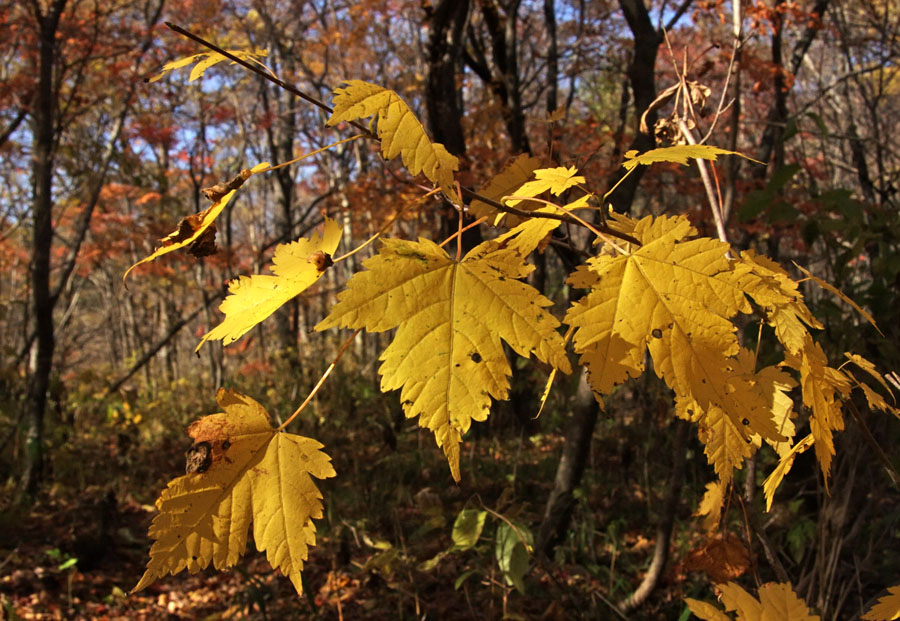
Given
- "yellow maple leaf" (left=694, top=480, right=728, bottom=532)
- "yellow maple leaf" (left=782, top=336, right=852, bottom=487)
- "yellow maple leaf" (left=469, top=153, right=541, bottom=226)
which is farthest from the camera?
"yellow maple leaf" (left=694, top=480, right=728, bottom=532)

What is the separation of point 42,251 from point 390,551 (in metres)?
4.01

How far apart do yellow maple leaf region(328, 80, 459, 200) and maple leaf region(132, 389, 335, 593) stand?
408 mm

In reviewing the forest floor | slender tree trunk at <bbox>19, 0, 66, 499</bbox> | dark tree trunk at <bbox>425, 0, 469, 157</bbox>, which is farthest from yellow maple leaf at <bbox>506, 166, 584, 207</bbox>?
slender tree trunk at <bbox>19, 0, 66, 499</bbox>

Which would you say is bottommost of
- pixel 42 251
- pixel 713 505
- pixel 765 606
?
pixel 713 505

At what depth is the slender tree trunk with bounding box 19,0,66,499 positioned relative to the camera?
430 centimetres

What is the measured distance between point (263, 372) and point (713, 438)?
9065 millimetres

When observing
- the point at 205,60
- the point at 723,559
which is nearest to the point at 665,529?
the point at 723,559

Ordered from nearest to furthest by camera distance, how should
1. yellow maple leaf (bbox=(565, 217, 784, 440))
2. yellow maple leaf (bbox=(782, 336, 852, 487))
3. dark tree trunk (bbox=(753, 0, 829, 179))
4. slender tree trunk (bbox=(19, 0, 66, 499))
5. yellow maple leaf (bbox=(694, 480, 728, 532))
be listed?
yellow maple leaf (bbox=(565, 217, 784, 440)), yellow maple leaf (bbox=(782, 336, 852, 487)), yellow maple leaf (bbox=(694, 480, 728, 532)), slender tree trunk (bbox=(19, 0, 66, 499)), dark tree trunk (bbox=(753, 0, 829, 179))

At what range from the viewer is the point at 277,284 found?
83 centimetres

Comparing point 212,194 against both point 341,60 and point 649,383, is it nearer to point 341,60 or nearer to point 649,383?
point 649,383

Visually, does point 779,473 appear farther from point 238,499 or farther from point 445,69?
point 445,69

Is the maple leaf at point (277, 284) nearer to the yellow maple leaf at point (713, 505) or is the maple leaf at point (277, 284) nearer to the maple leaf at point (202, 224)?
the maple leaf at point (202, 224)

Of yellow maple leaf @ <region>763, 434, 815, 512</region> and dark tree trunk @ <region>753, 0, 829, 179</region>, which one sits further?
dark tree trunk @ <region>753, 0, 829, 179</region>

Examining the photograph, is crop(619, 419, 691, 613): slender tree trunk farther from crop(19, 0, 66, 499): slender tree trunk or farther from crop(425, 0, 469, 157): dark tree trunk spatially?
crop(19, 0, 66, 499): slender tree trunk
